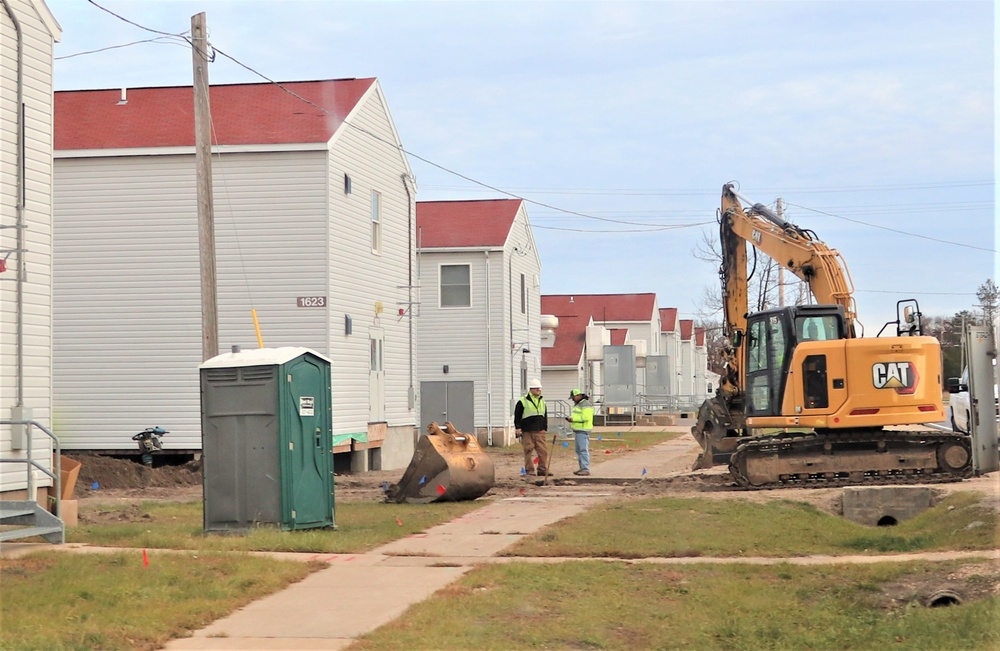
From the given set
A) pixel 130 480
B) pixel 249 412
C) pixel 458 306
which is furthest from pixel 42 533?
pixel 458 306

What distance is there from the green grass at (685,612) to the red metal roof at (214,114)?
634 inches

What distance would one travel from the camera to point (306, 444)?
14328 millimetres

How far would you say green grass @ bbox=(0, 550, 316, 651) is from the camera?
848cm

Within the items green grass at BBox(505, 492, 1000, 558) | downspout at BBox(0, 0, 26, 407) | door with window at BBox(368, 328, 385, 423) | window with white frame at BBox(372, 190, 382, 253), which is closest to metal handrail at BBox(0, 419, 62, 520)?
downspout at BBox(0, 0, 26, 407)

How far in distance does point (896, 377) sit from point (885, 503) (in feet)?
7.61

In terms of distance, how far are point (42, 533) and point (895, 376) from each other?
13712 millimetres

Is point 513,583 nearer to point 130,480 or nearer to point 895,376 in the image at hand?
point 895,376

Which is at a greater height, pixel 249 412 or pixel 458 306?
pixel 458 306

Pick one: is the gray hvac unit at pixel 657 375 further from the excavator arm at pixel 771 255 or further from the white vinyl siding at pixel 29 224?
the white vinyl siding at pixel 29 224

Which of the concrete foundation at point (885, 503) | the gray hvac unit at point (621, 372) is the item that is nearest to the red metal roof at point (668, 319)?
the gray hvac unit at point (621, 372)

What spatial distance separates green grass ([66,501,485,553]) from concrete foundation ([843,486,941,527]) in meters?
5.89

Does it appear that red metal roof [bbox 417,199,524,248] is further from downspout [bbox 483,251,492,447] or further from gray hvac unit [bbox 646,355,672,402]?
gray hvac unit [bbox 646,355,672,402]

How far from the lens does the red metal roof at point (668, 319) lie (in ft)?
282

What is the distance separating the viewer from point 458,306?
39750mm
